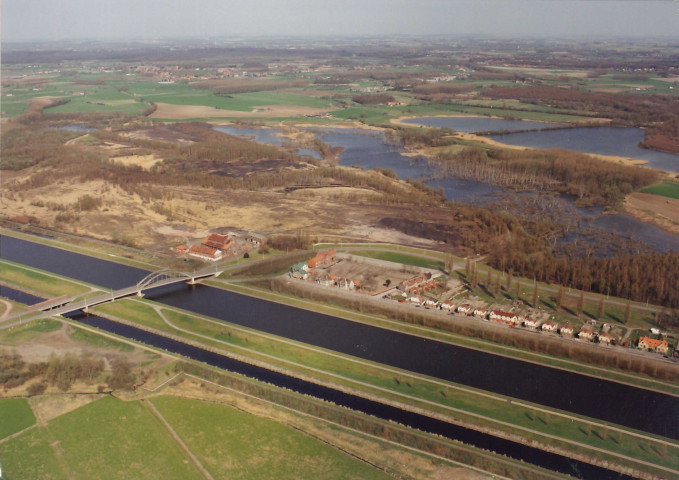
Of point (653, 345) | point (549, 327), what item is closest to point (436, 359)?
point (549, 327)

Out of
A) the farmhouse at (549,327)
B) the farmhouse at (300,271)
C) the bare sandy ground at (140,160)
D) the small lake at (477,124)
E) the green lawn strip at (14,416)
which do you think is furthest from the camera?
the small lake at (477,124)

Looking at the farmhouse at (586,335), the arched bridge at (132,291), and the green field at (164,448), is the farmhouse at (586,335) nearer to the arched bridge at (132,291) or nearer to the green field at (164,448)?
the green field at (164,448)

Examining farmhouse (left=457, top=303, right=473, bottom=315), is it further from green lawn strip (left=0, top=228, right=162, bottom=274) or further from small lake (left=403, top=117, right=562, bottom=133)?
small lake (left=403, top=117, right=562, bottom=133)

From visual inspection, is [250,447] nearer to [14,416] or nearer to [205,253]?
[14,416]

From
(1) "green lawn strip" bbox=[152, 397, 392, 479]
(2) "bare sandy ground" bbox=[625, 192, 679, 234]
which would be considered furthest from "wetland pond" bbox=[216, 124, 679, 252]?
(1) "green lawn strip" bbox=[152, 397, 392, 479]

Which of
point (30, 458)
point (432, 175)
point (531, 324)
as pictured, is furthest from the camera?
point (432, 175)

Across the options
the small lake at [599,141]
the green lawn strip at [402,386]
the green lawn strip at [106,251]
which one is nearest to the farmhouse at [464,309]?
the green lawn strip at [402,386]
